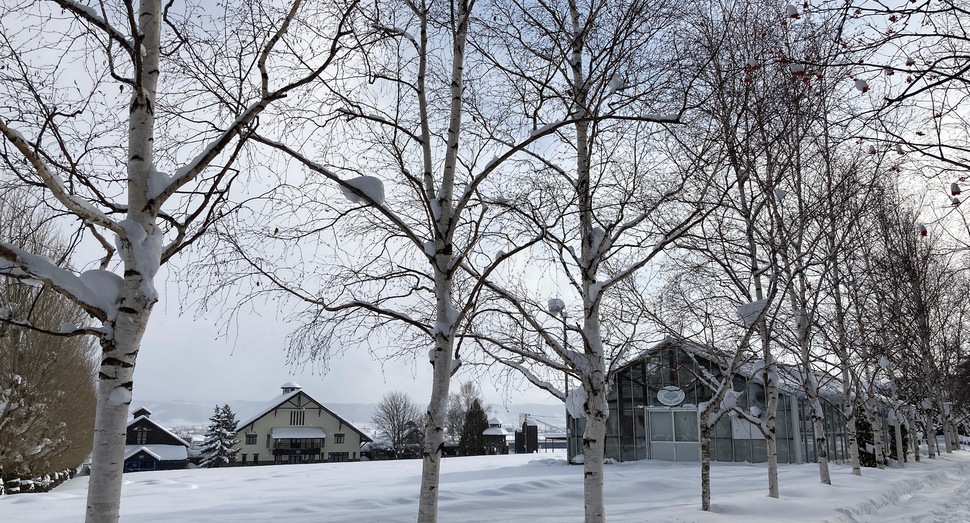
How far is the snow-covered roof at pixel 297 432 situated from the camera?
157ft

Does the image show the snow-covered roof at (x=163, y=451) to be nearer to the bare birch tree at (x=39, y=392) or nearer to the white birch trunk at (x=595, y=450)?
the bare birch tree at (x=39, y=392)

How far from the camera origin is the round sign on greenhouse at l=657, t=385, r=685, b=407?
26.3m

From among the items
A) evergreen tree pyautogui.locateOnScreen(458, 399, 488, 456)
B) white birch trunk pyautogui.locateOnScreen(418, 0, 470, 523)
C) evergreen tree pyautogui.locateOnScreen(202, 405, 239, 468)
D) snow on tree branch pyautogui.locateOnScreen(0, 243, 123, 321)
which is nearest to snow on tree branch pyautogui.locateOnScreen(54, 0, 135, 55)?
snow on tree branch pyautogui.locateOnScreen(0, 243, 123, 321)

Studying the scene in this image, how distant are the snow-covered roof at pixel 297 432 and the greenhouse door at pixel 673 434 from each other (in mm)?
29966

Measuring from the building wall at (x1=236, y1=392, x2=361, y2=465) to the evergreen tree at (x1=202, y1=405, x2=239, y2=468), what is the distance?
2.97 feet

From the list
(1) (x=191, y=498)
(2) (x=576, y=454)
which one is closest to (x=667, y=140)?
(1) (x=191, y=498)

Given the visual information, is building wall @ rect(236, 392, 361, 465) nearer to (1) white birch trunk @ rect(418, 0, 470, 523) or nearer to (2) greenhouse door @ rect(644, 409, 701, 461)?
(2) greenhouse door @ rect(644, 409, 701, 461)

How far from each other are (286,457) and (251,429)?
344 centimetres

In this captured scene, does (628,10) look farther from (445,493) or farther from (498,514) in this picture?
(445,493)

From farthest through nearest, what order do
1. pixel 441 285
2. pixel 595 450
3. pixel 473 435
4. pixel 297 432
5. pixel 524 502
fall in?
pixel 297 432 < pixel 473 435 < pixel 524 502 < pixel 595 450 < pixel 441 285

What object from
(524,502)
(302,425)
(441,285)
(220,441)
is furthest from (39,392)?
(302,425)

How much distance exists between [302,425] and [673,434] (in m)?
32.8

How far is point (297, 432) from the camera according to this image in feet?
159

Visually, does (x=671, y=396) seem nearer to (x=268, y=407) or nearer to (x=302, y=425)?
(x=302, y=425)
